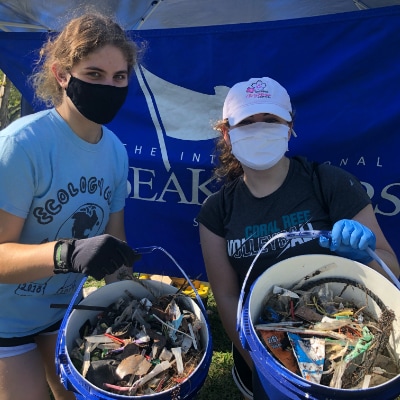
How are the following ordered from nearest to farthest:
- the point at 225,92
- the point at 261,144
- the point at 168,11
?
1. the point at 261,144
2. the point at 225,92
3. the point at 168,11

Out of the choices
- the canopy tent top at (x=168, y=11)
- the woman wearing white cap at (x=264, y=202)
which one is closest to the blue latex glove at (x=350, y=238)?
the woman wearing white cap at (x=264, y=202)

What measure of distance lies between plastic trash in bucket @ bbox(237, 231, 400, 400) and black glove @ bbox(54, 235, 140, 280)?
470 mm

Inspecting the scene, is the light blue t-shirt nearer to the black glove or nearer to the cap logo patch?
the black glove

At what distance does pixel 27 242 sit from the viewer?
1.84m

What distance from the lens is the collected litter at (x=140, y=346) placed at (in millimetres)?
1471

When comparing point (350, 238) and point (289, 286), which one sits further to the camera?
point (289, 286)

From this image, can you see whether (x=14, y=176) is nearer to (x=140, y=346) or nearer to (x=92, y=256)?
(x=92, y=256)

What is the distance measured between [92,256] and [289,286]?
0.80m

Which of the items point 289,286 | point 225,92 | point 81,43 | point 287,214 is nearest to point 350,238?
point 289,286

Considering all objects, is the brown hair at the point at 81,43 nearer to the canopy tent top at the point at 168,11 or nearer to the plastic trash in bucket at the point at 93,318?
the plastic trash in bucket at the point at 93,318

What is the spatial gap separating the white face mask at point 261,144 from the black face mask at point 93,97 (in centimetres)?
62

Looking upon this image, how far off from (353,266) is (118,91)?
1234 mm

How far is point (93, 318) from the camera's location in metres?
1.76

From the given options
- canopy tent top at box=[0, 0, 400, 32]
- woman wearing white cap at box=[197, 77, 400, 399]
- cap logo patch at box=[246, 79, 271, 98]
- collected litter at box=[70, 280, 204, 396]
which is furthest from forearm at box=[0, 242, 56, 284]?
canopy tent top at box=[0, 0, 400, 32]
